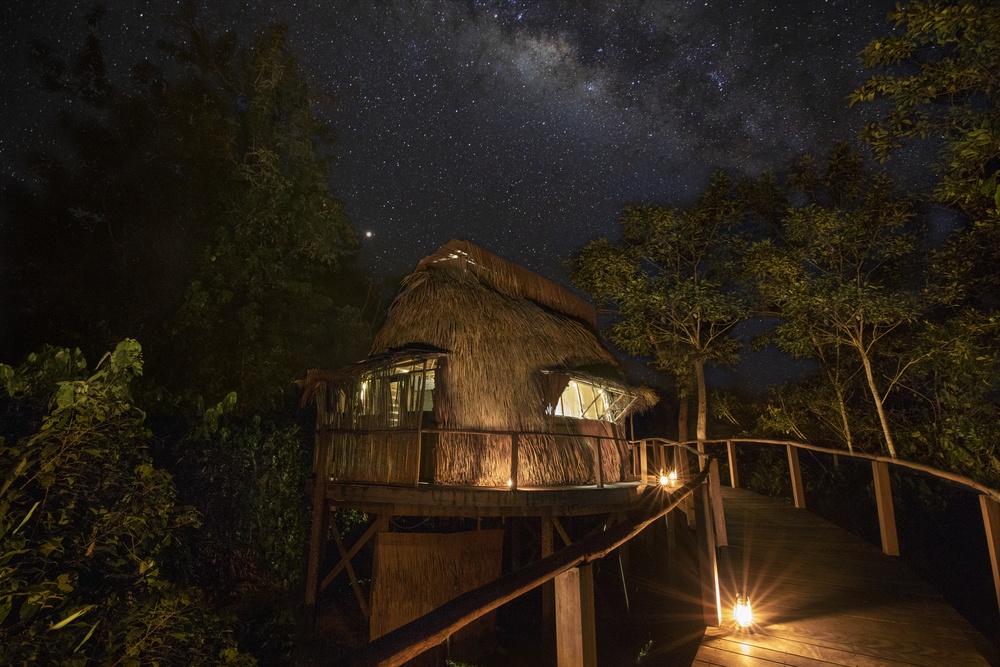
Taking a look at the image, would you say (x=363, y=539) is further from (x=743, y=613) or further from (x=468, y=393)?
(x=743, y=613)

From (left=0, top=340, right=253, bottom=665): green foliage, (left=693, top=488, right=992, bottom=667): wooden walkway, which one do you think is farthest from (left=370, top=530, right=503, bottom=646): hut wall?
(left=693, top=488, right=992, bottom=667): wooden walkway

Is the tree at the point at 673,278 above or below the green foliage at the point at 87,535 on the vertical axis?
above

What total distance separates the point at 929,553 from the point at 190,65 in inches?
828

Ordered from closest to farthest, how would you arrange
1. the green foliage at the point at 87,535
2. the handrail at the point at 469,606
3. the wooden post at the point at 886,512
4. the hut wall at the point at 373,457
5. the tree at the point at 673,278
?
the handrail at the point at 469,606
the green foliage at the point at 87,535
the wooden post at the point at 886,512
the hut wall at the point at 373,457
the tree at the point at 673,278

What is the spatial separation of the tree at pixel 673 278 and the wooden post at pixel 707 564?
36.0 ft

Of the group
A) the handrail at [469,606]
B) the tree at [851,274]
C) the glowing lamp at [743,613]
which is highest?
the tree at [851,274]

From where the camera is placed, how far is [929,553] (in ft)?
40.7

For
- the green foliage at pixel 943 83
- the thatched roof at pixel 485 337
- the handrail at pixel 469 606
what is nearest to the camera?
the handrail at pixel 469 606

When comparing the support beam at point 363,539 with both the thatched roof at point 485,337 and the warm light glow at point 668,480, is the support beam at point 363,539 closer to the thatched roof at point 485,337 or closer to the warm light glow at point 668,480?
the thatched roof at point 485,337

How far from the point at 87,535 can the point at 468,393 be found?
617 cm

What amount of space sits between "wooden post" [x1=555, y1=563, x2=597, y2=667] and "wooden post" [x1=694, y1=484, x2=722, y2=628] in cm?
278

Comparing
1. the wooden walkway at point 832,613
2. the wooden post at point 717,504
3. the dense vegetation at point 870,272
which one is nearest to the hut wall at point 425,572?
the wooden post at point 717,504

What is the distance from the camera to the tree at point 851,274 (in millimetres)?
10742

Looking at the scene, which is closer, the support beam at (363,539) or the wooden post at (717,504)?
the wooden post at (717,504)
